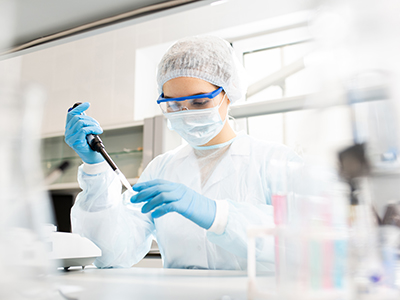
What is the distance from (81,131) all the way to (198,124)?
14.5 inches

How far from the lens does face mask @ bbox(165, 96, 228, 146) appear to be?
1.05m

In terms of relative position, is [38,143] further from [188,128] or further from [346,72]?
[188,128]

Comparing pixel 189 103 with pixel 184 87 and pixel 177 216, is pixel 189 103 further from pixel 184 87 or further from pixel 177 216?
pixel 177 216

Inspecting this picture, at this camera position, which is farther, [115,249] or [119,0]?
[115,249]

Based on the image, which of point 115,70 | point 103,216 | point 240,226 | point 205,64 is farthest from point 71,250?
point 115,70

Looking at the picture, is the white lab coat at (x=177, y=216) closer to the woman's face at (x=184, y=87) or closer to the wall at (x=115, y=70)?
the woman's face at (x=184, y=87)

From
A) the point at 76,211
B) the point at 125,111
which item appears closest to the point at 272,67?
the point at 125,111

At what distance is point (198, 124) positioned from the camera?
1.07 metres

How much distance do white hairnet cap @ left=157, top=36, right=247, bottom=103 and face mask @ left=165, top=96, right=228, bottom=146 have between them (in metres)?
0.10

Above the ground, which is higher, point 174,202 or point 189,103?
point 189,103

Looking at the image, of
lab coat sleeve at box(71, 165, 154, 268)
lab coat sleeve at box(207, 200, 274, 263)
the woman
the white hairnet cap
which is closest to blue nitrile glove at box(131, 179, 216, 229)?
lab coat sleeve at box(207, 200, 274, 263)

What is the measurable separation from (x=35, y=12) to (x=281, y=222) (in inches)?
14.3

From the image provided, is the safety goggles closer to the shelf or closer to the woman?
the woman

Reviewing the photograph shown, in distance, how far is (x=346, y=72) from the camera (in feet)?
0.99
